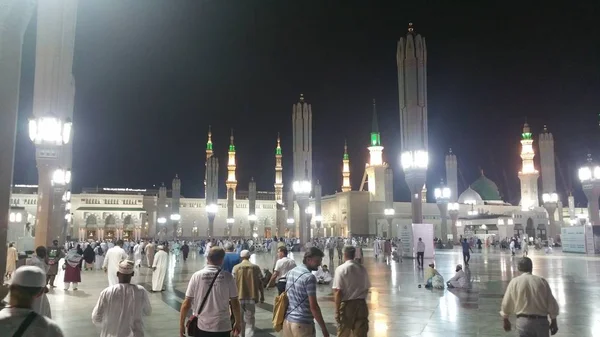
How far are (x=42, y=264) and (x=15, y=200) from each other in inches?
2390

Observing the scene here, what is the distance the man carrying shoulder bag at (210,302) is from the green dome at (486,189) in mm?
77299

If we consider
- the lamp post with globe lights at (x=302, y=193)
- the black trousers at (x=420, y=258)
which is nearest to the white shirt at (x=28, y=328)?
the black trousers at (x=420, y=258)

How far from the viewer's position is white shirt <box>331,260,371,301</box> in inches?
190

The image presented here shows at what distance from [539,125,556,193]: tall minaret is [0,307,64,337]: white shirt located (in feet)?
167

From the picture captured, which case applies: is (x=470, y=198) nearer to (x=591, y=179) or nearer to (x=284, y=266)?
(x=591, y=179)

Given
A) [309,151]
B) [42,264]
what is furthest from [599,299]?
[309,151]

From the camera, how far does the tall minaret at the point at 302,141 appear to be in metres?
34.5

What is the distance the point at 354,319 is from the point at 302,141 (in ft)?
101

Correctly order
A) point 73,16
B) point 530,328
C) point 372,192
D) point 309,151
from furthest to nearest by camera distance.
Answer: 1. point 372,192
2. point 309,151
3. point 73,16
4. point 530,328

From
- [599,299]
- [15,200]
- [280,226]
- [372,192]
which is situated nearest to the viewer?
[599,299]

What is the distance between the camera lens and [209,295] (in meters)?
4.26

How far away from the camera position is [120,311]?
4.01 meters

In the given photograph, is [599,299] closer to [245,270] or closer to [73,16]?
[245,270]

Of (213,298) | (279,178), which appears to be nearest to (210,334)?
(213,298)
